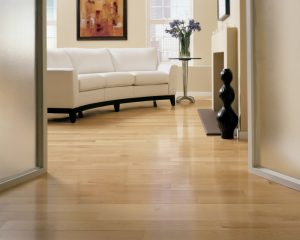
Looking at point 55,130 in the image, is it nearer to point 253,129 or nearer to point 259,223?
point 253,129

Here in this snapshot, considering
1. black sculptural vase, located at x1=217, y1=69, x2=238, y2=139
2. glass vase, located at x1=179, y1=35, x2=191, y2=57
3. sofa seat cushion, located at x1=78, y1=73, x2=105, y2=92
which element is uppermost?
glass vase, located at x1=179, y1=35, x2=191, y2=57

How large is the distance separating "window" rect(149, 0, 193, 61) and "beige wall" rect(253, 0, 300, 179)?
640 cm

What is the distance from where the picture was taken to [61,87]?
559 cm

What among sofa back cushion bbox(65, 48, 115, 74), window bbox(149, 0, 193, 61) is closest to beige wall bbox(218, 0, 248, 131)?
sofa back cushion bbox(65, 48, 115, 74)

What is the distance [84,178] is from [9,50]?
77 centimetres

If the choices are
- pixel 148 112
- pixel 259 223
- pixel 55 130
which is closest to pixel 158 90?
pixel 148 112

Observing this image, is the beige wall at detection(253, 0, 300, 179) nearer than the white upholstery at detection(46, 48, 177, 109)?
Yes

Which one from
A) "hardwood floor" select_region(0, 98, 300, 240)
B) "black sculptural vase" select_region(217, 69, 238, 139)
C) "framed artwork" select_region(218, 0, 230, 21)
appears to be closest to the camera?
"hardwood floor" select_region(0, 98, 300, 240)

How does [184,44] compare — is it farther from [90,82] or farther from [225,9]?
[225,9]

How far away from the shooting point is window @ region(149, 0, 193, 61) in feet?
29.9

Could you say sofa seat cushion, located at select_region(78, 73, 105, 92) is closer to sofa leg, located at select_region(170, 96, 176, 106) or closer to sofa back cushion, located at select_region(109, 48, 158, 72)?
sofa back cushion, located at select_region(109, 48, 158, 72)

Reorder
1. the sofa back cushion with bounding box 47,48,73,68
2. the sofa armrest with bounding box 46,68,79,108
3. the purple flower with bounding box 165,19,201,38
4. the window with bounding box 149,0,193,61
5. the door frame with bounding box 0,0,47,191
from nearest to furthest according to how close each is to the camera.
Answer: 1. the door frame with bounding box 0,0,47,191
2. the sofa armrest with bounding box 46,68,79,108
3. the sofa back cushion with bounding box 47,48,73,68
4. the purple flower with bounding box 165,19,201,38
5. the window with bounding box 149,0,193,61

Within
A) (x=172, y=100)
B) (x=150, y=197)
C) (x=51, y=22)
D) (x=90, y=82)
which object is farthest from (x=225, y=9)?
(x=51, y=22)

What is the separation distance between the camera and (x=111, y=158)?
11.1ft
